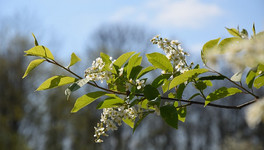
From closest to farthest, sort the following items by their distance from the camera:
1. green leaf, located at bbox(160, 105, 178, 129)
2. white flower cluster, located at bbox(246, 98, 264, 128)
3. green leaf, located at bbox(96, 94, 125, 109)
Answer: white flower cluster, located at bbox(246, 98, 264, 128) → green leaf, located at bbox(160, 105, 178, 129) → green leaf, located at bbox(96, 94, 125, 109)

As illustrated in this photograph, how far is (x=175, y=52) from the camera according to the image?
122 cm

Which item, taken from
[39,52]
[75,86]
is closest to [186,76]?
[75,86]

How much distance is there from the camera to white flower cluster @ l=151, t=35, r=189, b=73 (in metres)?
1.18

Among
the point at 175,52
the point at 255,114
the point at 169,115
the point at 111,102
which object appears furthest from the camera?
the point at 175,52

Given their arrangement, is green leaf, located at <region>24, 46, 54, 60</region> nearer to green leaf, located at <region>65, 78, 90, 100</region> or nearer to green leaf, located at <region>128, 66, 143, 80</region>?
green leaf, located at <region>65, 78, 90, 100</region>

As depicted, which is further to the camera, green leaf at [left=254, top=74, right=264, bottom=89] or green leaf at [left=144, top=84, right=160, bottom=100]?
green leaf at [left=254, top=74, right=264, bottom=89]

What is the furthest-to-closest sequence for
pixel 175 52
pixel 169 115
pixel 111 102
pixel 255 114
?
pixel 175 52 → pixel 111 102 → pixel 169 115 → pixel 255 114

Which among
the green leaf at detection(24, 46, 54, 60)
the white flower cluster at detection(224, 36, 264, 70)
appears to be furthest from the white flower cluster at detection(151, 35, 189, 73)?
the white flower cluster at detection(224, 36, 264, 70)

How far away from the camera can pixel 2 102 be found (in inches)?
705

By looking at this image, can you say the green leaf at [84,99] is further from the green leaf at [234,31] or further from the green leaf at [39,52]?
the green leaf at [234,31]

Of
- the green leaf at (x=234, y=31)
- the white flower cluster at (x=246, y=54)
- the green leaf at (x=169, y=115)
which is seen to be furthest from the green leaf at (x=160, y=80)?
the white flower cluster at (x=246, y=54)

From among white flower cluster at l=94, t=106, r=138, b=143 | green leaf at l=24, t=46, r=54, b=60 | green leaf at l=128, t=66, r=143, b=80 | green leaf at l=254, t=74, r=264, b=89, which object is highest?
green leaf at l=24, t=46, r=54, b=60

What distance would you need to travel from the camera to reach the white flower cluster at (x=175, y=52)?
46.6 inches

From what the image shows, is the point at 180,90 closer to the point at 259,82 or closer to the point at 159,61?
the point at 159,61
